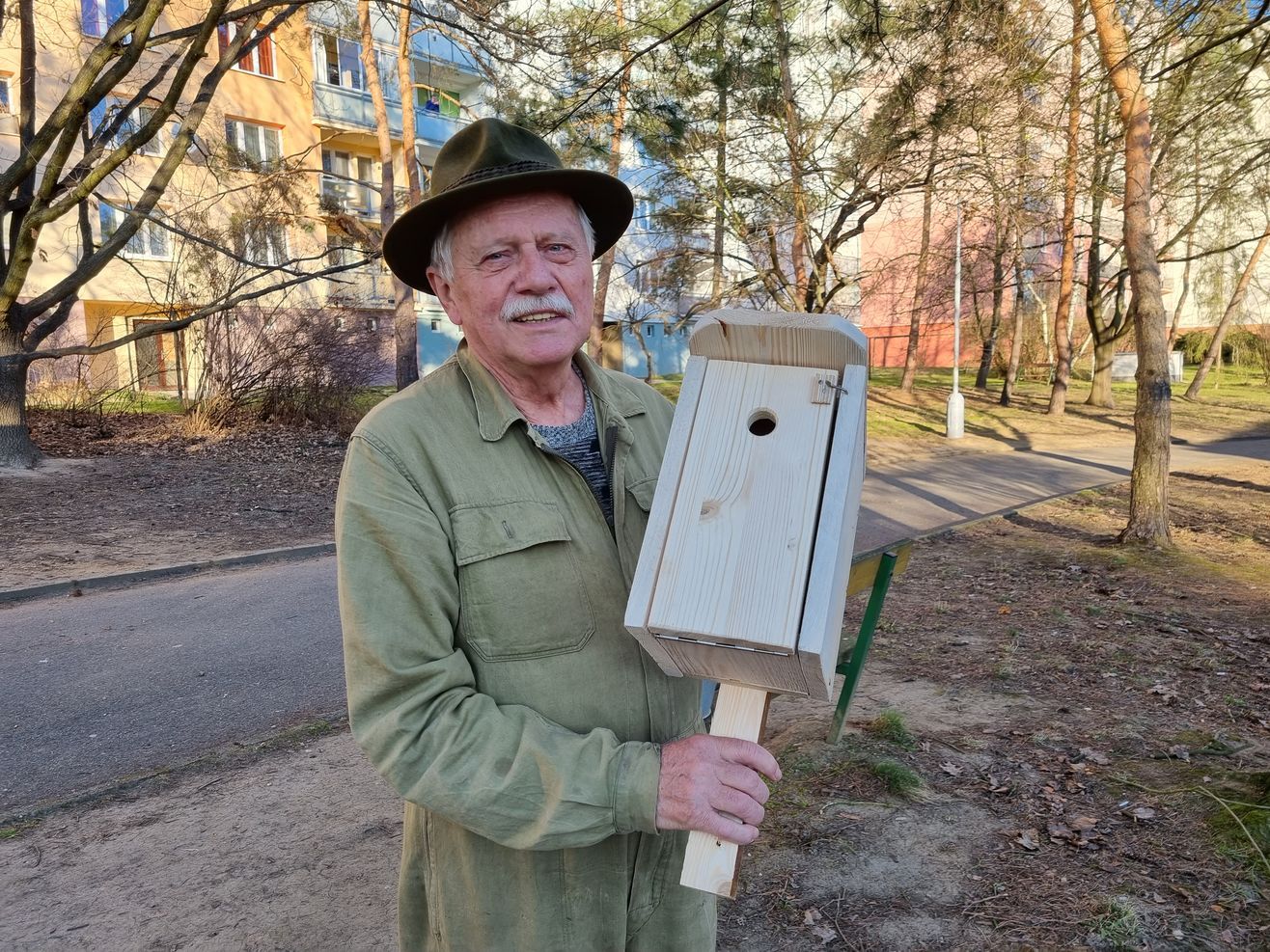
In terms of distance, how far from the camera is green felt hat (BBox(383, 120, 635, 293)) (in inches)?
61.9

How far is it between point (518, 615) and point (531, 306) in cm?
54

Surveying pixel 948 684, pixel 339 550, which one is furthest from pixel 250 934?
pixel 948 684

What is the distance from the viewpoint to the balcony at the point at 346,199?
60.1ft

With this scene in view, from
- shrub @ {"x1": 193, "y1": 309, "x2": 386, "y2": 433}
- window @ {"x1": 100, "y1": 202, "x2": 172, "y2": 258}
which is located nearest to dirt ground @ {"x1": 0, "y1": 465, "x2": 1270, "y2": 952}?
shrub @ {"x1": 193, "y1": 309, "x2": 386, "y2": 433}

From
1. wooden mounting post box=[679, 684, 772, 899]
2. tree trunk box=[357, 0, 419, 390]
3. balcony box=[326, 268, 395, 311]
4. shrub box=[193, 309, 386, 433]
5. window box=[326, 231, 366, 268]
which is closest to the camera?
wooden mounting post box=[679, 684, 772, 899]

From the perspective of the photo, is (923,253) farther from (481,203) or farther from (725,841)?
(725,841)

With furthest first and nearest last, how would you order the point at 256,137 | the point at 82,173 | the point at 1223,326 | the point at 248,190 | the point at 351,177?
the point at 351,177
the point at 256,137
the point at 1223,326
the point at 248,190
the point at 82,173

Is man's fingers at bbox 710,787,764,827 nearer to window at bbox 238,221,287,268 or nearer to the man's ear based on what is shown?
the man's ear

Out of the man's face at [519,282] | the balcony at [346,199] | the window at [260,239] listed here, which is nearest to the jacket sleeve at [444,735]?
the man's face at [519,282]

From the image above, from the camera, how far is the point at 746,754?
51.8 inches

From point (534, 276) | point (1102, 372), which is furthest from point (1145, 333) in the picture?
point (1102, 372)

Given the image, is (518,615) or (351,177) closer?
(518,615)

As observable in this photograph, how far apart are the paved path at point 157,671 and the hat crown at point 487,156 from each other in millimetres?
3896

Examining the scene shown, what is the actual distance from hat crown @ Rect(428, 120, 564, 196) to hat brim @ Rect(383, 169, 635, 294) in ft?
0.06
